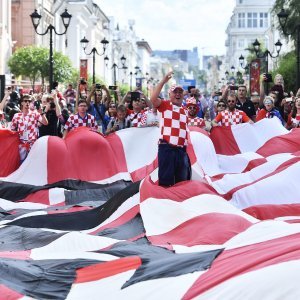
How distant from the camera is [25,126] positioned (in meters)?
14.0

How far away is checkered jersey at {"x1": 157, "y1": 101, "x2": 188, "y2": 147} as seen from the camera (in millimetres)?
10250

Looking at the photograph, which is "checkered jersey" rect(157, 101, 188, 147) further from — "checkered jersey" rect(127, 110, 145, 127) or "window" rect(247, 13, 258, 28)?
"window" rect(247, 13, 258, 28)

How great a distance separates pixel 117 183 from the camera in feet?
41.9

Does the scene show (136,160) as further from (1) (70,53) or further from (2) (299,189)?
(1) (70,53)

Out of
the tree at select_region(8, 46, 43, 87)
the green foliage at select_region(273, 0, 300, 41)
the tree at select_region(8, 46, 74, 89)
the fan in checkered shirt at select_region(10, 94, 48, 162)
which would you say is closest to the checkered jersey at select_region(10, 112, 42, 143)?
the fan in checkered shirt at select_region(10, 94, 48, 162)

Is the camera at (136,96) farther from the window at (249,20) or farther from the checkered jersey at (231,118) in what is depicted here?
the window at (249,20)

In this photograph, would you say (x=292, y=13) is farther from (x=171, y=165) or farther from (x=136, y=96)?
(x=171, y=165)

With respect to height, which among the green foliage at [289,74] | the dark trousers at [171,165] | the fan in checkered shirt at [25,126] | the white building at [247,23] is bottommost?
the dark trousers at [171,165]

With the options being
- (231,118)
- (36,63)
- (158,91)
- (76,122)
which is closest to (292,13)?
(36,63)

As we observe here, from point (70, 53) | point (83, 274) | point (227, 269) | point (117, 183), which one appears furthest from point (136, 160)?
point (70, 53)

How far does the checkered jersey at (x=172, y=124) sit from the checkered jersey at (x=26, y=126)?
421 centimetres

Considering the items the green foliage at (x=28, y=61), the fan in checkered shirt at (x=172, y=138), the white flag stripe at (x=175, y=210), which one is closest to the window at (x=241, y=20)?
the green foliage at (x=28, y=61)

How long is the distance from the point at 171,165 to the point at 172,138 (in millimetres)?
346

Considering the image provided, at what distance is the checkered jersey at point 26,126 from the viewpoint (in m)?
13.9
